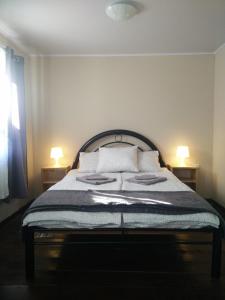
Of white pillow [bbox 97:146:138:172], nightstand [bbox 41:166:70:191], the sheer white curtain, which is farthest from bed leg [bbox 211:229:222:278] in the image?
nightstand [bbox 41:166:70:191]

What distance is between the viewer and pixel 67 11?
8.60 feet

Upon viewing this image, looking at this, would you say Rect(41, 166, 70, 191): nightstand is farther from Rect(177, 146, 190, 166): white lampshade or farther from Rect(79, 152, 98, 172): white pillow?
Rect(177, 146, 190, 166): white lampshade

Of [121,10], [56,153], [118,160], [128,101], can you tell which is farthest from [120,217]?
[128,101]

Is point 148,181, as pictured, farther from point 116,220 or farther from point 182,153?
point 182,153

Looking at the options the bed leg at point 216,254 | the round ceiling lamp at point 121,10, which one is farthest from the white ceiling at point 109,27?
the bed leg at point 216,254

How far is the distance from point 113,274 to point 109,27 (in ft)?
8.57

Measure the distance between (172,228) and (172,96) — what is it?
2566 millimetres

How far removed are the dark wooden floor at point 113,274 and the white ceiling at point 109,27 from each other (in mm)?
2356

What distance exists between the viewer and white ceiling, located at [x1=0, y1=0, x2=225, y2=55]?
251 centimetres

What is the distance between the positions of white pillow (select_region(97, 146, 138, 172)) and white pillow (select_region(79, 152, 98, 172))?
0.36 ft

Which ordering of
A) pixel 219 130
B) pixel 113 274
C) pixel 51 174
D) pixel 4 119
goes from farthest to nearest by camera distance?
pixel 51 174, pixel 219 130, pixel 4 119, pixel 113 274

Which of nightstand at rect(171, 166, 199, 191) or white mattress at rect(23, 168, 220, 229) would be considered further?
nightstand at rect(171, 166, 199, 191)

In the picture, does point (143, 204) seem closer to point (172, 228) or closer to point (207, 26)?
point (172, 228)

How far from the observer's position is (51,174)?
409 centimetres
